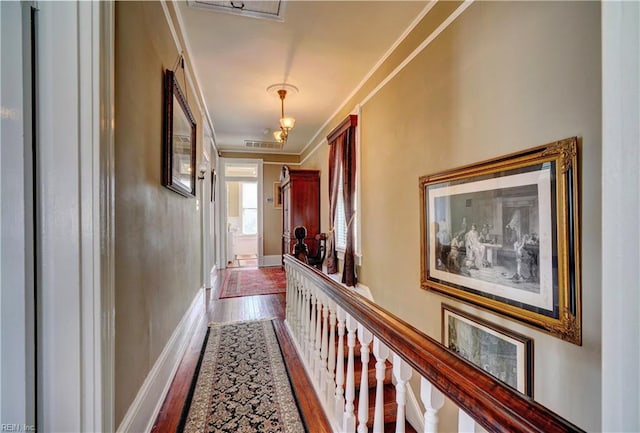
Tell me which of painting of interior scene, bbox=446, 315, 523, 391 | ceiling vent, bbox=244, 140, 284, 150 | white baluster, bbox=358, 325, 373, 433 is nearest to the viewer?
white baluster, bbox=358, 325, 373, 433

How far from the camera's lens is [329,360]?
1.68 metres

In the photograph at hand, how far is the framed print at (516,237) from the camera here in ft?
4.17

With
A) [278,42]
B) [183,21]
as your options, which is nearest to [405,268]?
[278,42]

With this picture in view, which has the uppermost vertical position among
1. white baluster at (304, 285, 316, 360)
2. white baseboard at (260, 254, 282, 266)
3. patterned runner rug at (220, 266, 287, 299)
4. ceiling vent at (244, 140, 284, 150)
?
ceiling vent at (244, 140, 284, 150)

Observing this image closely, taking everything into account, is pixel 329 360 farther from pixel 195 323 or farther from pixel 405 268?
pixel 195 323

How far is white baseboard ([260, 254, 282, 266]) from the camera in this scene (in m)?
6.94

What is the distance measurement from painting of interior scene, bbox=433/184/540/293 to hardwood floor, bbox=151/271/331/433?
1.29 meters

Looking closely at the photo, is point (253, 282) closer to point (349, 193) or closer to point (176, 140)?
point (349, 193)

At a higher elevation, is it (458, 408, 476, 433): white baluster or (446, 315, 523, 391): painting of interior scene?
(458, 408, 476, 433): white baluster

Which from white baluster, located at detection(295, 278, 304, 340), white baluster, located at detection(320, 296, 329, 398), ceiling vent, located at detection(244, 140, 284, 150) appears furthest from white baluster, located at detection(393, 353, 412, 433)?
ceiling vent, located at detection(244, 140, 284, 150)

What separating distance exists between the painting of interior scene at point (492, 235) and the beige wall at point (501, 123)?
0.71 ft

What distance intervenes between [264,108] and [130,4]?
118 inches

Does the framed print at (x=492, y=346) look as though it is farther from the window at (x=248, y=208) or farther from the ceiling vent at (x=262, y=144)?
the window at (x=248, y=208)
